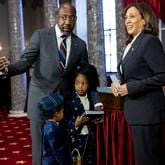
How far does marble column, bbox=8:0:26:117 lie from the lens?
368 inches

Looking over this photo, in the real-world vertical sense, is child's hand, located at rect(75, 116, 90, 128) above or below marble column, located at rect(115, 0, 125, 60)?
below

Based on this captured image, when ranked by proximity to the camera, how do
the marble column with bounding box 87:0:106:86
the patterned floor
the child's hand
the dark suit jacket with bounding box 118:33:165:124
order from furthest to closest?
the marble column with bounding box 87:0:106:86 → the patterned floor → the child's hand → the dark suit jacket with bounding box 118:33:165:124

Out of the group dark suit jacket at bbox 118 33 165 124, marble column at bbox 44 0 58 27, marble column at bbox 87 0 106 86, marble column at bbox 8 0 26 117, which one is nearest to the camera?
dark suit jacket at bbox 118 33 165 124

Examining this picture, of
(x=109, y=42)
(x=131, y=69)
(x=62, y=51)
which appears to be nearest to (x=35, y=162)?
(x=62, y=51)

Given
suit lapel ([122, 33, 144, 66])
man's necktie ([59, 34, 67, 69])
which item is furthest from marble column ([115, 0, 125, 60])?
suit lapel ([122, 33, 144, 66])

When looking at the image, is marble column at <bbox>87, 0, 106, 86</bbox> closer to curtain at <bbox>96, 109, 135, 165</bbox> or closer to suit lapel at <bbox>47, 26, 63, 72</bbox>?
curtain at <bbox>96, 109, 135, 165</bbox>

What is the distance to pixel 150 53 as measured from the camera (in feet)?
A: 8.29

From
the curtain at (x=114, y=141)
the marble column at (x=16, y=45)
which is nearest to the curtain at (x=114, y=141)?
the curtain at (x=114, y=141)

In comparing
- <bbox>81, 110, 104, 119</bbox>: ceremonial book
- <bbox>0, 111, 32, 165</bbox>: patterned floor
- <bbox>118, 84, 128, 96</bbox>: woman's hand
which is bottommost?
<bbox>0, 111, 32, 165</bbox>: patterned floor

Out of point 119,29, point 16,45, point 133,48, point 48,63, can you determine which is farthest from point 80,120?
point 16,45

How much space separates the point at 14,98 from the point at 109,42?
3862 mm

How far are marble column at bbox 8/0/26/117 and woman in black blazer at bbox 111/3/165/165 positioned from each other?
6987 millimetres

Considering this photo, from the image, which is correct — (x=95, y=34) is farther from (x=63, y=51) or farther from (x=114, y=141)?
(x=63, y=51)

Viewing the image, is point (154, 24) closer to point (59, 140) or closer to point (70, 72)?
point (70, 72)
